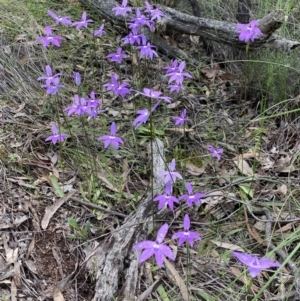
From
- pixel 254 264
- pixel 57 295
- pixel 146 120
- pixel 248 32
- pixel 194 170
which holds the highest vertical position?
pixel 248 32

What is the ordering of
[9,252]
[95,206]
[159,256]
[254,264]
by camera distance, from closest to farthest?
[254,264], [159,256], [9,252], [95,206]

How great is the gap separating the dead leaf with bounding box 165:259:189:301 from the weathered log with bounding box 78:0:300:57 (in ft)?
4.48

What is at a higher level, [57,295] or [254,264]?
[254,264]

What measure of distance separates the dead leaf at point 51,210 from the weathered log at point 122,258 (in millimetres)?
281

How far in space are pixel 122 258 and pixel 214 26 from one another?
5.46ft

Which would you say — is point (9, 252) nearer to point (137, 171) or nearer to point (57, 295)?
point (57, 295)

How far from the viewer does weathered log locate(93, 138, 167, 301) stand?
1889mm

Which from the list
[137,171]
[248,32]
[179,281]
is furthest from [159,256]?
[248,32]

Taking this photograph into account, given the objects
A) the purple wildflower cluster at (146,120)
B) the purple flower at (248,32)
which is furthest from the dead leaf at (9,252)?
the purple flower at (248,32)

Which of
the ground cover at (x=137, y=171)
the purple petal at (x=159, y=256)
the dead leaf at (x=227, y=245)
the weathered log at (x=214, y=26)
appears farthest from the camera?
the weathered log at (x=214, y=26)

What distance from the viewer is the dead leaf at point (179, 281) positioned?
188 cm

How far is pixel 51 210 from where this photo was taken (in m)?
2.25

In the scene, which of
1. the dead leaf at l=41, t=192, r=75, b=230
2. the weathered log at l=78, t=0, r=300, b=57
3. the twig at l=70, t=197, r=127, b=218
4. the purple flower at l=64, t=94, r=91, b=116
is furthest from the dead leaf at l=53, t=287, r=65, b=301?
the weathered log at l=78, t=0, r=300, b=57

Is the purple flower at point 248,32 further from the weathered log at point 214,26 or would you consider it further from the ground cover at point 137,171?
the weathered log at point 214,26
